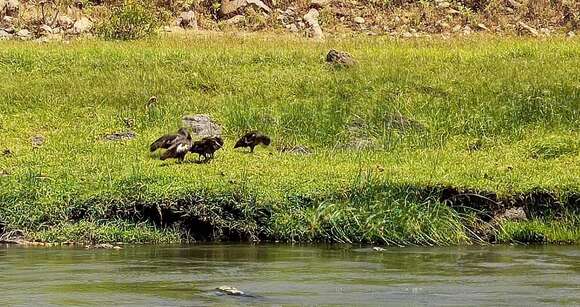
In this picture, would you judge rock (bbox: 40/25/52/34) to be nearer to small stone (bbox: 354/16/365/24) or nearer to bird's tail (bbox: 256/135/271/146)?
small stone (bbox: 354/16/365/24)

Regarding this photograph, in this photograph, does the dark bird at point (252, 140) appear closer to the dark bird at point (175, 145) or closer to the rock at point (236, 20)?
the dark bird at point (175, 145)

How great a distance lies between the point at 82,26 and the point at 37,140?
10.9 m

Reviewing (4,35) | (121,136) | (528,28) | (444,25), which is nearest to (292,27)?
(444,25)

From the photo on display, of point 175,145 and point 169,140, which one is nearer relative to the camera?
point 175,145

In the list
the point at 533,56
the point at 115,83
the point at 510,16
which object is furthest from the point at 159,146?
the point at 510,16

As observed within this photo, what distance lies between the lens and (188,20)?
28.3 m

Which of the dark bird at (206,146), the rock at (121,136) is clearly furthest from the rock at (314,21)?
the dark bird at (206,146)

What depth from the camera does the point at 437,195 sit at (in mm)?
12383

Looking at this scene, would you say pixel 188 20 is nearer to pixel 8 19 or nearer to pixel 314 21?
pixel 314 21

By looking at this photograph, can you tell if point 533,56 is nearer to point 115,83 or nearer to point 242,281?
point 115,83

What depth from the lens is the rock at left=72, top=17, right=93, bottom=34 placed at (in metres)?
25.6

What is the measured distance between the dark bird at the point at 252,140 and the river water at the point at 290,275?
144 inches

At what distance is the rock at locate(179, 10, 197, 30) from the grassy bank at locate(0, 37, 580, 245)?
5.62 m

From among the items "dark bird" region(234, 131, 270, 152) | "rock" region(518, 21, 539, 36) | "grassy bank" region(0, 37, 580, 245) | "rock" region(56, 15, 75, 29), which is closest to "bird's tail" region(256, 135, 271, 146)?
"dark bird" region(234, 131, 270, 152)
